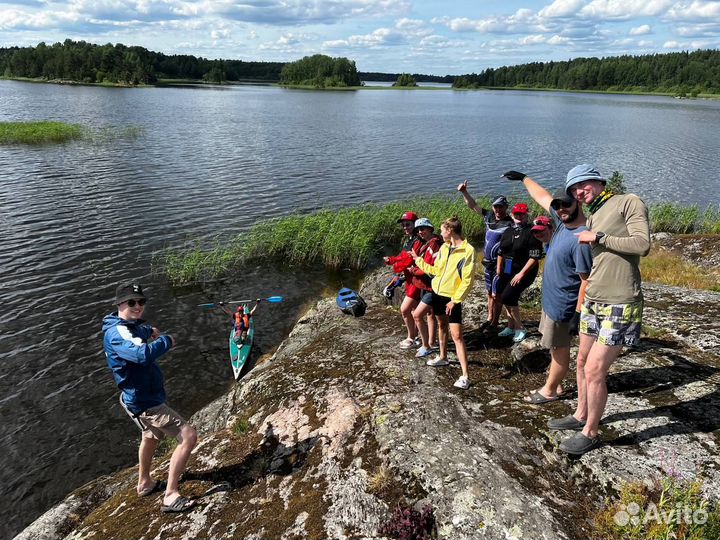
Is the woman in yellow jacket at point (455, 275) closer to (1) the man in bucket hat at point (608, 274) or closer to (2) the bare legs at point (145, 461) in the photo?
(1) the man in bucket hat at point (608, 274)

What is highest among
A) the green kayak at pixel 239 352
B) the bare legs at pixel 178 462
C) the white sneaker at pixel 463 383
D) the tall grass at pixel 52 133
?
the tall grass at pixel 52 133

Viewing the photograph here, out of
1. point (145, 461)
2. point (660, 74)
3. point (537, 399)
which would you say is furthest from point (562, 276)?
point (660, 74)

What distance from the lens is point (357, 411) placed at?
259 inches

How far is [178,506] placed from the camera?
5.46 metres

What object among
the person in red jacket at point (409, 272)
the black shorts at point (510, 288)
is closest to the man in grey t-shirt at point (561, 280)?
the black shorts at point (510, 288)

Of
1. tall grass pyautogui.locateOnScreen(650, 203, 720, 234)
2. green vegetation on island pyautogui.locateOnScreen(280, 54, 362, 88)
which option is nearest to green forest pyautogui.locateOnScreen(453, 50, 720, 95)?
green vegetation on island pyautogui.locateOnScreen(280, 54, 362, 88)

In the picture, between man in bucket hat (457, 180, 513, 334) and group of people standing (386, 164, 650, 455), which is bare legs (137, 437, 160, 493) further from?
man in bucket hat (457, 180, 513, 334)

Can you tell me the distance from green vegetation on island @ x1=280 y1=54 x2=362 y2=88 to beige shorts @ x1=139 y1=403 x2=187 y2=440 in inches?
7512

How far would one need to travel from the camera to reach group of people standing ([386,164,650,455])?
183 inches

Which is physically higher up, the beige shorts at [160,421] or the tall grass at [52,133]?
the tall grass at [52,133]

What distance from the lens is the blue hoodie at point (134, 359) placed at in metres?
5.31

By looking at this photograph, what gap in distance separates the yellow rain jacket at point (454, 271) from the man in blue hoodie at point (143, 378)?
425 cm

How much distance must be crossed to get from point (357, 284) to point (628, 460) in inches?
567

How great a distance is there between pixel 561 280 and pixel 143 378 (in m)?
Answer: 5.69
